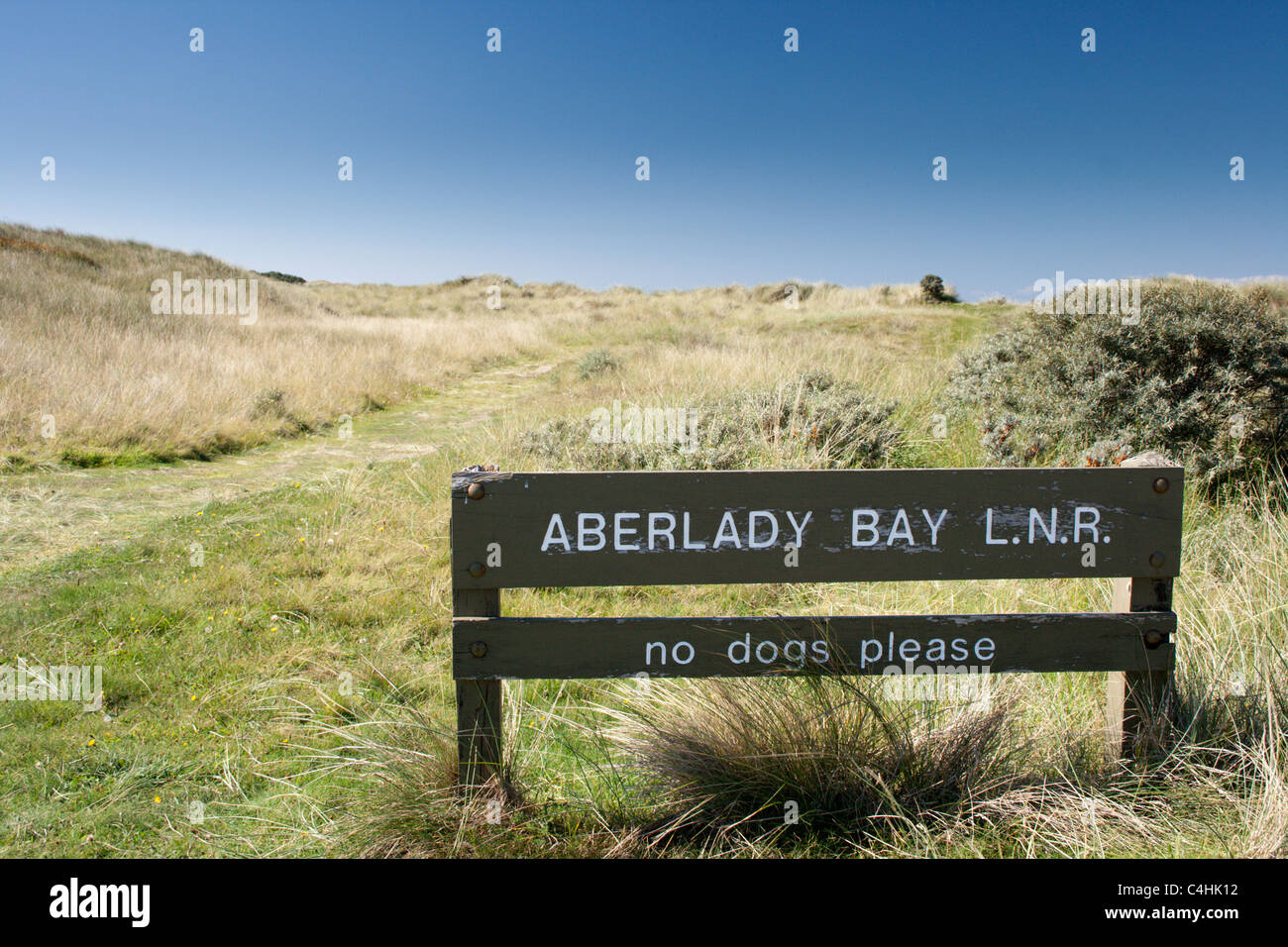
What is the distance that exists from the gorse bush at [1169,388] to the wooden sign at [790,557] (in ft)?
13.8

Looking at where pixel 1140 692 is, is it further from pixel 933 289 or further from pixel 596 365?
pixel 933 289

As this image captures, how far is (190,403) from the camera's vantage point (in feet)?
30.4

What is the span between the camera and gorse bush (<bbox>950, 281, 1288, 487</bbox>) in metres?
6.18

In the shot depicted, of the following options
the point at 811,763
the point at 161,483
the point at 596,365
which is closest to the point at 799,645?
the point at 811,763

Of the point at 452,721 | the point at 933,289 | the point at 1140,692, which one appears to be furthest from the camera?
the point at 933,289

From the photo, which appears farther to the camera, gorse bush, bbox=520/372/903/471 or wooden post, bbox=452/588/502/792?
gorse bush, bbox=520/372/903/471

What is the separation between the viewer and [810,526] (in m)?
2.18

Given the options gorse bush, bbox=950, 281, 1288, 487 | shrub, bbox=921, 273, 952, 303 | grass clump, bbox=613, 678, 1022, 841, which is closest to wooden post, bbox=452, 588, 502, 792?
grass clump, bbox=613, 678, 1022, 841

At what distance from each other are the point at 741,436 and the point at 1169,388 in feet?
11.3

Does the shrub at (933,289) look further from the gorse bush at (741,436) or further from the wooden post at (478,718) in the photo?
the wooden post at (478,718)

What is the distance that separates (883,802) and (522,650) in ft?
3.79

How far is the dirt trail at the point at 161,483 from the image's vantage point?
555cm

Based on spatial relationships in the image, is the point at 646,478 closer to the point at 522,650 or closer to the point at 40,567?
the point at 522,650

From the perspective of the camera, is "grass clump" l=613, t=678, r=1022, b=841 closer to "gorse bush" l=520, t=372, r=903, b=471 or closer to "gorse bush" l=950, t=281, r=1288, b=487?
"gorse bush" l=520, t=372, r=903, b=471
